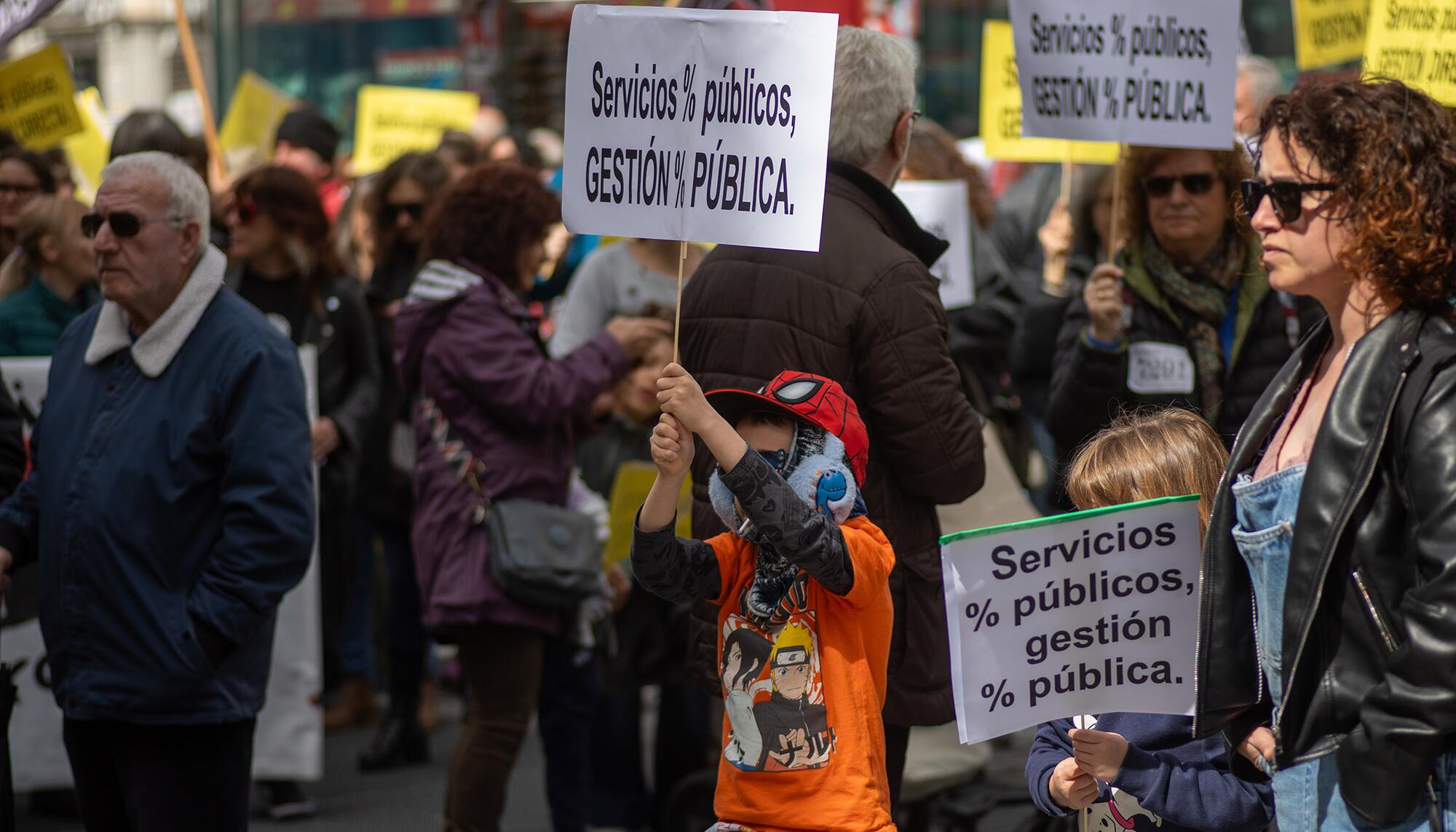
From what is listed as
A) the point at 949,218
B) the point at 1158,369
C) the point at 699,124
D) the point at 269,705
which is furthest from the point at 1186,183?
the point at 269,705

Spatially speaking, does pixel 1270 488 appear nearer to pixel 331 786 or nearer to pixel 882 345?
pixel 882 345

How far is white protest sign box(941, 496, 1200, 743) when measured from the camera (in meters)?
2.83

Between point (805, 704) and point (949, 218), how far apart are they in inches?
126

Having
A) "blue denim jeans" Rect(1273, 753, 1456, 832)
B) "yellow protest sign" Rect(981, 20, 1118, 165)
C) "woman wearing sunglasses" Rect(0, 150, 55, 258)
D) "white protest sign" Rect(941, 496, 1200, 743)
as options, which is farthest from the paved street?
"blue denim jeans" Rect(1273, 753, 1456, 832)

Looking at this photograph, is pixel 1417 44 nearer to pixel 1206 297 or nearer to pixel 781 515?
pixel 1206 297

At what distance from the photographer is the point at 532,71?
1706cm

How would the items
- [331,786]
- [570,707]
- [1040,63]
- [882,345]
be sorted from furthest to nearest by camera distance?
[331,786]
[570,707]
[1040,63]
[882,345]

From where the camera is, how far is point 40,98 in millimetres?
6820

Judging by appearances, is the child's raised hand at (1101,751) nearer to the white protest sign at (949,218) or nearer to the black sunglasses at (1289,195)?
the black sunglasses at (1289,195)

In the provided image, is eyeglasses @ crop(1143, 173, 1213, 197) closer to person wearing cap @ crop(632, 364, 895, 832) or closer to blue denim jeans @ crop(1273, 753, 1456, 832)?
person wearing cap @ crop(632, 364, 895, 832)

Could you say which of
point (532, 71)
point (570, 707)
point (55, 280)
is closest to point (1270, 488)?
point (570, 707)

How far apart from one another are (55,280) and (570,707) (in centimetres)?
230

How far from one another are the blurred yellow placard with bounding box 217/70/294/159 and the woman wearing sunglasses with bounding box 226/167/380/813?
2.85 metres

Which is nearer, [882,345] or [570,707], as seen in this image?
[882,345]
